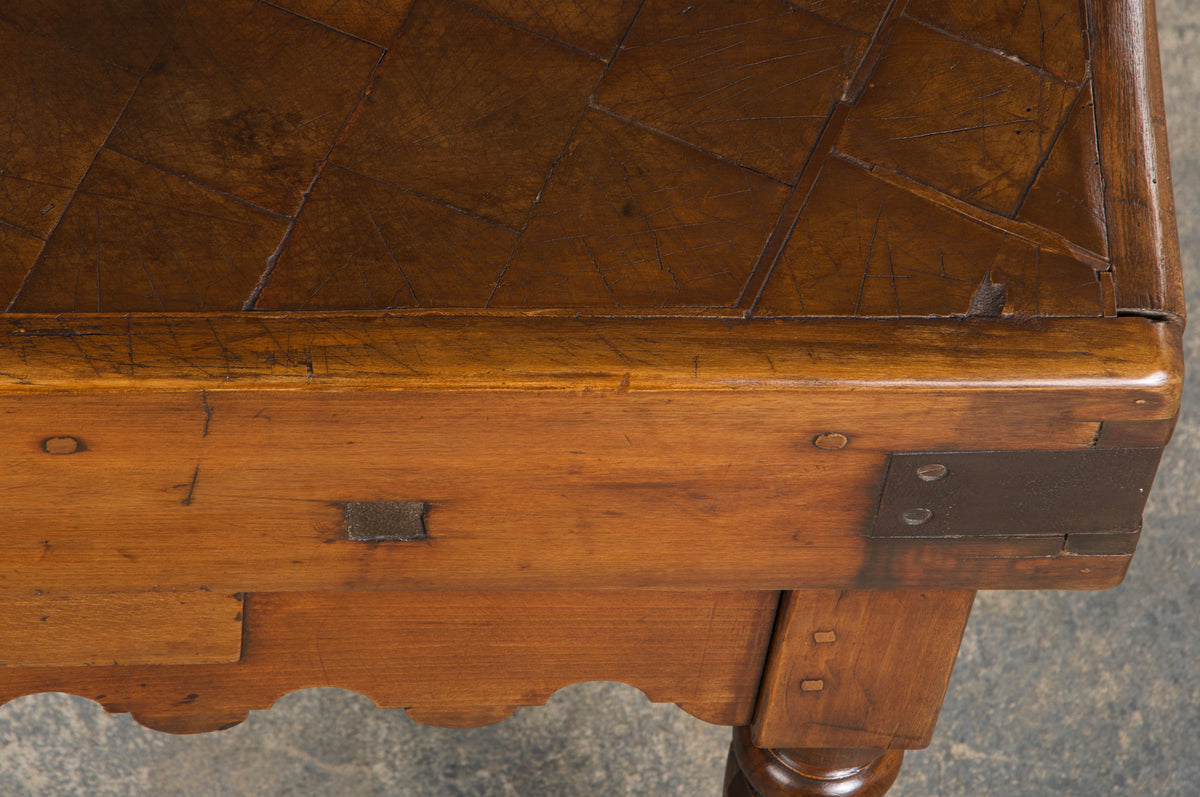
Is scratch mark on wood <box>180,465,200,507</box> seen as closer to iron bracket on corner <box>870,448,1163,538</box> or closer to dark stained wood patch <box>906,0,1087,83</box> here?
iron bracket on corner <box>870,448,1163,538</box>

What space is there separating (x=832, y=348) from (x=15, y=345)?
1.46ft

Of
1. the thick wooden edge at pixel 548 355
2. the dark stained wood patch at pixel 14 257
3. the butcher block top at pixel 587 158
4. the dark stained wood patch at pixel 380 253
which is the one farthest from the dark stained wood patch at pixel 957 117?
the dark stained wood patch at pixel 14 257

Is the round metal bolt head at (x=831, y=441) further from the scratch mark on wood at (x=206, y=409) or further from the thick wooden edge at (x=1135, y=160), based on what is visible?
the scratch mark on wood at (x=206, y=409)

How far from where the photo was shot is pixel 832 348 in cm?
67

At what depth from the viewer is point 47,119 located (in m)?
0.75

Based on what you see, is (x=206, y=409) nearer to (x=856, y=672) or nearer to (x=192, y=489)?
(x=192, y=489)

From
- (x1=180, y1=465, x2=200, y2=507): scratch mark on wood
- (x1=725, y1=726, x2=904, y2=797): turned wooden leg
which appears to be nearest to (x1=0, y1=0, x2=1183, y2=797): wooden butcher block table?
(x1=180, y1=465, x2=200, y2=507): scratch mark on wood

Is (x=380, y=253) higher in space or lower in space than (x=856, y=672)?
higher

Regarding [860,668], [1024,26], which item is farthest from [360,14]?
[860,668]

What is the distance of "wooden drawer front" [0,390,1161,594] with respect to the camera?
0.67 m

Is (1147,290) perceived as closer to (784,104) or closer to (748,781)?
(784,104)

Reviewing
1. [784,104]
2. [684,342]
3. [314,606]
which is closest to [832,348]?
[684,342]

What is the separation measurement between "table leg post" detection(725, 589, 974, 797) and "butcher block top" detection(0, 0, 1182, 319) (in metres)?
0.24

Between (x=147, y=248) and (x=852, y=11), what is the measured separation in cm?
47
